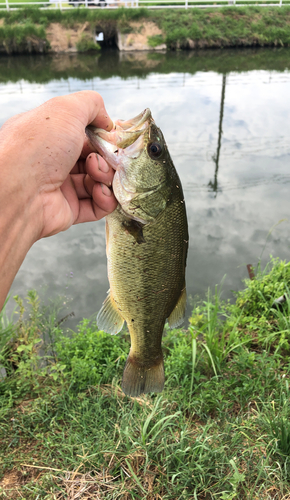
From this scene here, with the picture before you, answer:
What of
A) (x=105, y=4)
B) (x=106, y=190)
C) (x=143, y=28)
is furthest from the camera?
(x=105, y=4)

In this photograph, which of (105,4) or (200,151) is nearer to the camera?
(200,151)

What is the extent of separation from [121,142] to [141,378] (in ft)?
4.00

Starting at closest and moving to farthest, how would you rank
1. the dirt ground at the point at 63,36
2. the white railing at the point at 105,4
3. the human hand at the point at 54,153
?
1. the human hand at the point at 54,153
2. the dirt ground at the point at 63,36
3. the white railing at the point at 105,4

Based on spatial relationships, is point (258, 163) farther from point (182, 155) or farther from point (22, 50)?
point (22, 50)

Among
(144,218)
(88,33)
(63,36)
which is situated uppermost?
(88,33)

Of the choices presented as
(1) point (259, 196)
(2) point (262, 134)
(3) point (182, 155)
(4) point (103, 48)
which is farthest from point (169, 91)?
(4) point (103, 48)

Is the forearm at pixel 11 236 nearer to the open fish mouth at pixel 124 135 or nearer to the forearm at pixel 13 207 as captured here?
the forearm at pixel 13 207

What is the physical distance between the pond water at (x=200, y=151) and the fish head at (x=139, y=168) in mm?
3344

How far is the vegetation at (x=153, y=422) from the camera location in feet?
7.60

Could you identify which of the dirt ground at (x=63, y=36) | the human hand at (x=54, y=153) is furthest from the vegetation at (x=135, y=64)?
the human hand at (x=54, y=153)

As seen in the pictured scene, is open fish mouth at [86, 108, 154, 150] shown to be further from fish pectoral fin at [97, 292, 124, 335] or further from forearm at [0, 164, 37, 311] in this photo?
fish pectoral fin at [97, 292, 124, 335]

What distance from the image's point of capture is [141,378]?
188 cm

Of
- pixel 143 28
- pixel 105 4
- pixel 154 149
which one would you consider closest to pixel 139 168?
pixel 154 149

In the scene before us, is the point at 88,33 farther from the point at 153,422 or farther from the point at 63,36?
the point at 153,422
